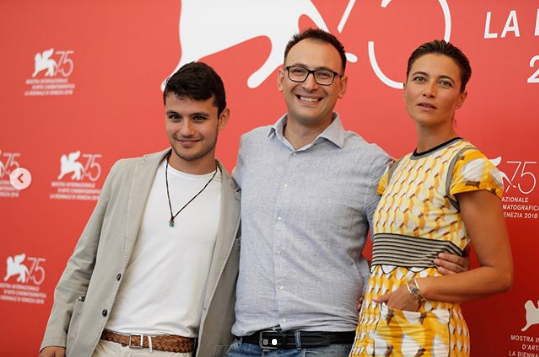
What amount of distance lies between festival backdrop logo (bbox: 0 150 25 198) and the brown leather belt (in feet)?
6.19

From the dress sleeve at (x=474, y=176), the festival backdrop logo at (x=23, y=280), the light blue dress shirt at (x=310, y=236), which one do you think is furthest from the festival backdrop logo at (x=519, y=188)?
the festival backdrop logo at (x=23, y=280)

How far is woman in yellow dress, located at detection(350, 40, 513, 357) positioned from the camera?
1.95 metres

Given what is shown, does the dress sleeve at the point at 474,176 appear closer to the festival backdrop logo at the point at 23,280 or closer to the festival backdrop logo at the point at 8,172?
the festival backdrop logo at the point at 23,280

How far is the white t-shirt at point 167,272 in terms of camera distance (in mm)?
2445

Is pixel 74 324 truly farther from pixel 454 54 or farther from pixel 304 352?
pixel 454 54

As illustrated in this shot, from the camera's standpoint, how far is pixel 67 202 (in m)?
3.88

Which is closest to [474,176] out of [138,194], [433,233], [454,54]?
[433,233]

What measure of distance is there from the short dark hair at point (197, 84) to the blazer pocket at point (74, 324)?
794 mm

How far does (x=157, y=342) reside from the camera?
94.8 inches

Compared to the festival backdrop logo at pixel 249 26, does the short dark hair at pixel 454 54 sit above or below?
below

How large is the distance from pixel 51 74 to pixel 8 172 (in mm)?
609

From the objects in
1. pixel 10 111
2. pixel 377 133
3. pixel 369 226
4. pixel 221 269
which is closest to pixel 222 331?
pixel 221 269

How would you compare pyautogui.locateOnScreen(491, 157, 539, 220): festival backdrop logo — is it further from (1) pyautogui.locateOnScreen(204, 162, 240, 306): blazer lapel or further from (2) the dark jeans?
(1) pyautogui.locateOnScreen(204, 162, 240, 306): blazer lapel

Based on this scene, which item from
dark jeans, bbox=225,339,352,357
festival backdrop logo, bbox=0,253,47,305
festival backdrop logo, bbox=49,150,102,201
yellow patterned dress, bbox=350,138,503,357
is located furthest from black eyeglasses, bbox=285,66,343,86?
festival backdrop logo, bbox=0,253,47,305
